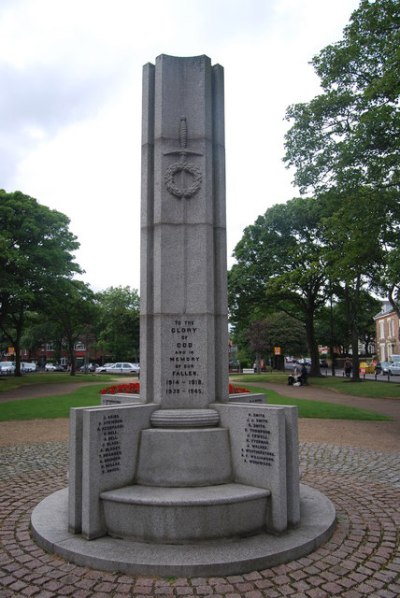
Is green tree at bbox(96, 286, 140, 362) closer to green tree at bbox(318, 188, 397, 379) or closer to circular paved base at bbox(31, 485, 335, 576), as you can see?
green tree at bbox(318, 188, 397, 379)

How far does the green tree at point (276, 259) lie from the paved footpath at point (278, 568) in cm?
2969

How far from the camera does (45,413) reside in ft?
57.6

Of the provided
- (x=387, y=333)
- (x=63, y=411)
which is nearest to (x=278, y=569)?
(x=63, y=411)

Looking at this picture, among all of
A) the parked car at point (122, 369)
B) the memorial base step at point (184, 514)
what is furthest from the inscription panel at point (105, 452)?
the parked car at point (122, 369)

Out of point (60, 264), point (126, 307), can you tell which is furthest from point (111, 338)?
point (60, 264)

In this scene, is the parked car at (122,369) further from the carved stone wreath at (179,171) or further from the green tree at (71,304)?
the carved stone wreath at (179,171)

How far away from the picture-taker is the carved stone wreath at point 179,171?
22.5 ft

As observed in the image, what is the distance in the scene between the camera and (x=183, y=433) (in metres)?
5.85

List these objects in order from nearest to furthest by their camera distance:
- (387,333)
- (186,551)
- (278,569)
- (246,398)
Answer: (278,569) < (186,551) < (246,398) < (387,333)

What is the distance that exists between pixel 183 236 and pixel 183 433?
2.83 m

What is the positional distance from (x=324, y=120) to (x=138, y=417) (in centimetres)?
1826

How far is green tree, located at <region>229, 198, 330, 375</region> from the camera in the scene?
36.8m

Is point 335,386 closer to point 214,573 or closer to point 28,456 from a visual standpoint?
point 28,456

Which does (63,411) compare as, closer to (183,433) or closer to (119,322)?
(183,433)
